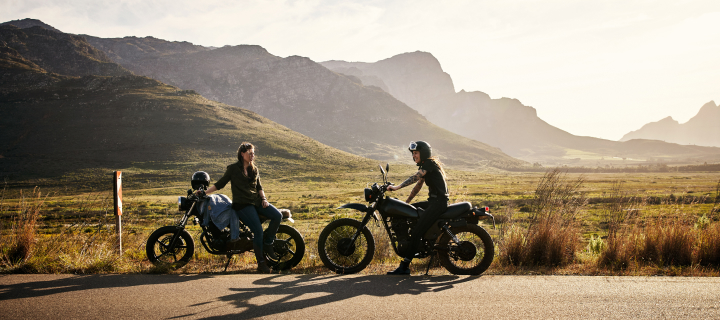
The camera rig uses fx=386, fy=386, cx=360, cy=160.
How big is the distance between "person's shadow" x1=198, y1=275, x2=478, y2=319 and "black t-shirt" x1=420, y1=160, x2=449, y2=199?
4.36ft

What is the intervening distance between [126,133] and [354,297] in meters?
129

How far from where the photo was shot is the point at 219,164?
90250 millimetres

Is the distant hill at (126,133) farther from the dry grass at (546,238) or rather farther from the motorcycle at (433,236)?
the dry grass at (546,238)

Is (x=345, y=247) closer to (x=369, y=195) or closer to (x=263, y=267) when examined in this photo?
(x=369, y=195)

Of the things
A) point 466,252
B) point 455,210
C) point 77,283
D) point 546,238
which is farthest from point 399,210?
point 77,283

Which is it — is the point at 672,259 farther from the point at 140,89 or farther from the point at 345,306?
the point at 140,89

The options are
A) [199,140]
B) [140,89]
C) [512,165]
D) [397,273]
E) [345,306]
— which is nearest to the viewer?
[345,306]

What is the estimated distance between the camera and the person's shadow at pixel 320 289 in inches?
181

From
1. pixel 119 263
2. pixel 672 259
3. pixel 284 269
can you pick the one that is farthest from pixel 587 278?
pixel 119 263

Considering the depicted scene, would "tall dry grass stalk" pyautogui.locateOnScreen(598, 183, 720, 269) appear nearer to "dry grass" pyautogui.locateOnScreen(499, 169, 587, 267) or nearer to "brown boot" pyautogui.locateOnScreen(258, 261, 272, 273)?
"dry grass" pyautogui.locateOnScreen(499, 169, 587, 267)

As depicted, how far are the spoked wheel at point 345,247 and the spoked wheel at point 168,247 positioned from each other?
93.7 inches

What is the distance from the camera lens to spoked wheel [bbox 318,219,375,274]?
651 cm

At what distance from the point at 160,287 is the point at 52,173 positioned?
102963 millimetres

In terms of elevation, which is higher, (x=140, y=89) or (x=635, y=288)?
(x=140, y=89)
